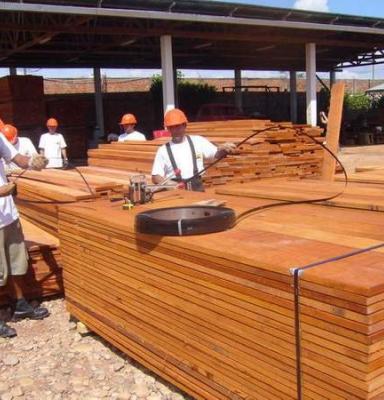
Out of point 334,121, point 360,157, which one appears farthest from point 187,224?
point 360,157

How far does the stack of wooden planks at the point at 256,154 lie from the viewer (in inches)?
291

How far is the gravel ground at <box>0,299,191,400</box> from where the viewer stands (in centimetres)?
369

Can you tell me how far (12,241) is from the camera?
4.89 metres

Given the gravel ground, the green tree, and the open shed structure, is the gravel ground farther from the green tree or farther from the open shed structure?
the green tree

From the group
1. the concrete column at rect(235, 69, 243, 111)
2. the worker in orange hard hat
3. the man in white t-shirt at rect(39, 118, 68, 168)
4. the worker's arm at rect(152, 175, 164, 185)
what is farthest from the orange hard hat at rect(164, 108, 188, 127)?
the concrete column at rect(235, 69, 243, 111)

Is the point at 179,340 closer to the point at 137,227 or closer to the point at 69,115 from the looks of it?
the point at 137,227

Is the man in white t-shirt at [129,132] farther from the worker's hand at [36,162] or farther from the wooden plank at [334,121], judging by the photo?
the worker's hand at [36,162]

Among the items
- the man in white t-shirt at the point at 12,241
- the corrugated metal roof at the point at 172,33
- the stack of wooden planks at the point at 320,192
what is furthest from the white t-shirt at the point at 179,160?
the corrugated metal roof at the point at 172,33

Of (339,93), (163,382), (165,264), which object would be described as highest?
(339,93)

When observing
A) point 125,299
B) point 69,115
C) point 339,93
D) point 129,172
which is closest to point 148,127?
point 69,115

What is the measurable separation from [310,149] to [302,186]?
3478 millimetres

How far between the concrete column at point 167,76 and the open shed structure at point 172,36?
0.10ft

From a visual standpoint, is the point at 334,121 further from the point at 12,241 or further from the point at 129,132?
the point at 129,132

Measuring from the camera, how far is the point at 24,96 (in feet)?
56.4
